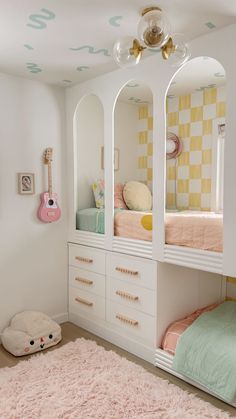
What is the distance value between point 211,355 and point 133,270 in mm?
820

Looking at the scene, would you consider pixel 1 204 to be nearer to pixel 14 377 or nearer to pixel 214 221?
pixel 14 377

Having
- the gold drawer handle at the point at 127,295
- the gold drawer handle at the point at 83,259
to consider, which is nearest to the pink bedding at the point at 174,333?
the gold drawer handle at the point at 127,295

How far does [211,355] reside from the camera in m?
2.08

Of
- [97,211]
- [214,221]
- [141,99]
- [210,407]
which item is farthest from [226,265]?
[141,99]

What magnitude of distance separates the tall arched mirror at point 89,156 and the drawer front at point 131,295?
712 millimetres

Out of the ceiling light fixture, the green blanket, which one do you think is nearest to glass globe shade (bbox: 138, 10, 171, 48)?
the ceiling light fixture

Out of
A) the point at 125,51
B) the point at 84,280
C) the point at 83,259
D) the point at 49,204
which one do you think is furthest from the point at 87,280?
the point at 125,51

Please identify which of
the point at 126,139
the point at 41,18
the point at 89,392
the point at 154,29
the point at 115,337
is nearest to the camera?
the point at 154,29

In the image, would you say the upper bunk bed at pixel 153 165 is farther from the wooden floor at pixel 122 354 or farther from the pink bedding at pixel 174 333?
the wooden floor at pixel 122 354

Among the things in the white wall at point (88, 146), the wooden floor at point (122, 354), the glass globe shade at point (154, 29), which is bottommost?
the wooden floor at point (122, 354)

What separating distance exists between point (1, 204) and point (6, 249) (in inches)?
15.5

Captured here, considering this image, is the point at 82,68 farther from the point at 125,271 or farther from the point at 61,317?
the point at 61,317

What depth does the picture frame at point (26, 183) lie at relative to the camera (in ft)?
9.27

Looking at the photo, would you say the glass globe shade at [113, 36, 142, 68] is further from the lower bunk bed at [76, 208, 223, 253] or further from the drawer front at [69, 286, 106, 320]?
the drawer front at [69, 286, 106, 320]
